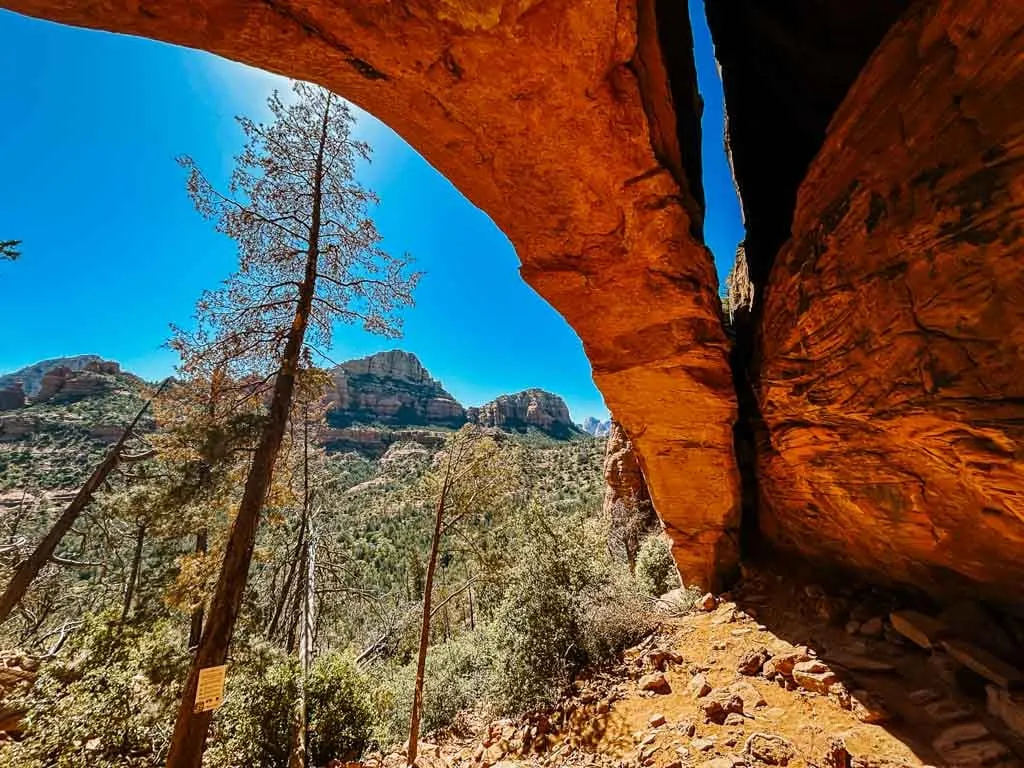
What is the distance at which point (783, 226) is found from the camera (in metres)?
7.68

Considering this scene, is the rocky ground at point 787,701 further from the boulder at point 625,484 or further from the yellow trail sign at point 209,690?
the boulder at point 625,484

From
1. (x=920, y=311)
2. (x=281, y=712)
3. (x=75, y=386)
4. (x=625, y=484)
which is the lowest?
(x=281, y=712)

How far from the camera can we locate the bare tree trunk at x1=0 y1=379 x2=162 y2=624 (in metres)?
7.05

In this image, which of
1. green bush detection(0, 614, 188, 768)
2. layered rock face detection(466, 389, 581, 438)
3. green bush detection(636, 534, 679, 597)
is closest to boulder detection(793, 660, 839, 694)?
green bush detection(636, 534, 679, 597)

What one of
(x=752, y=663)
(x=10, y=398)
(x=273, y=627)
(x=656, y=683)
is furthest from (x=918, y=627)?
(x=10, y=398)

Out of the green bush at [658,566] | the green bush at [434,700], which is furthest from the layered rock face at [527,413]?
the green bush at [434,700]

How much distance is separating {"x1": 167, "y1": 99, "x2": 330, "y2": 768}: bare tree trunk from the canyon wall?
3.31 meters

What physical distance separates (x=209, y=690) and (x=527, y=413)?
119198 mm

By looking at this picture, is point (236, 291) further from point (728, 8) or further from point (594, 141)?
point (728, 8)

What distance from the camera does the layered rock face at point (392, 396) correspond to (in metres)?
110

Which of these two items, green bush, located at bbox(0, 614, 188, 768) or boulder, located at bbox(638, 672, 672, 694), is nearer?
green bush, located at bbox(0, 614, 188, 768)

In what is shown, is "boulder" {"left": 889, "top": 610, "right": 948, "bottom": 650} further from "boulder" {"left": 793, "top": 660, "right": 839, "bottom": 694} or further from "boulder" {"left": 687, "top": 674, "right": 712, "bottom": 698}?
"boulder" {"left": 687, "top": 674, "right": 712, "bottom": 698}

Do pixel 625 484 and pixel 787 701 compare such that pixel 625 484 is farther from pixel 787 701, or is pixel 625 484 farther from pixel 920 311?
pixel 920 311

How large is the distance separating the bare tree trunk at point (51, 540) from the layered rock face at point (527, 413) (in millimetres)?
104626
